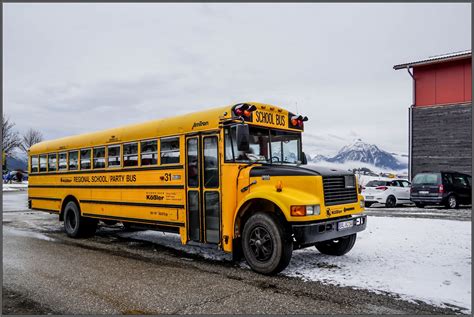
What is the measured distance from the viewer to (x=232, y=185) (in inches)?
259

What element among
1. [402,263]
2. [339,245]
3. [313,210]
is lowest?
[402,263]

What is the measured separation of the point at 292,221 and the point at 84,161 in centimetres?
636

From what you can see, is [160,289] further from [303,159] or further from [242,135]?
[303,159]

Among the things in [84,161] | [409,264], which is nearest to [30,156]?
[84,161]

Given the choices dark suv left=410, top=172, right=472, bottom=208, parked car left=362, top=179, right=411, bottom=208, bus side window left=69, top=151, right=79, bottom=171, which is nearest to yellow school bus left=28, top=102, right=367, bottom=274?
bus side window left=69, top=151, right=79, bottom=171

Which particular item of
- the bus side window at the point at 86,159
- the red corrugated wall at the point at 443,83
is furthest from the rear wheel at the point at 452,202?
the bus side window at the point at 86,159

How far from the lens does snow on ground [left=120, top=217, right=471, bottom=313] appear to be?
17.0ft

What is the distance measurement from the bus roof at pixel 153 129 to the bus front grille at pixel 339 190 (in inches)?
65.9

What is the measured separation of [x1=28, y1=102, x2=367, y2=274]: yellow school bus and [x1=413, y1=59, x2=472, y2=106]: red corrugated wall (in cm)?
1790

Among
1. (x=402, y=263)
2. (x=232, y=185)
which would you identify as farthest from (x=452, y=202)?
(x=232, y=185)

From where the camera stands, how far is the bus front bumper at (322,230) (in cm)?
574

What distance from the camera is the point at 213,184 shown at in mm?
6848

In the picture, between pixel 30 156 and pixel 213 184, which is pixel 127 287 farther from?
pixel 30 156

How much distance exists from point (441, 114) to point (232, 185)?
19285mm
